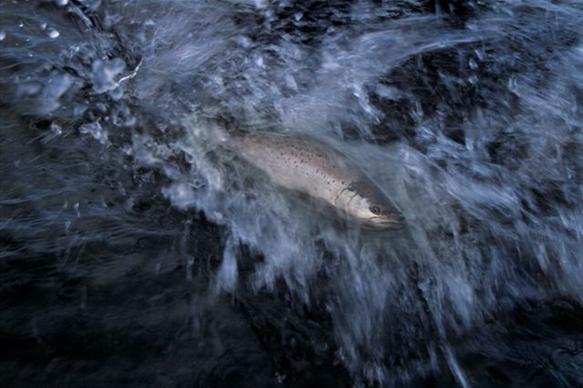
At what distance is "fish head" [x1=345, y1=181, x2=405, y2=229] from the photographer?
3.05 m

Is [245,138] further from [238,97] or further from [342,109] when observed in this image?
[342,109]

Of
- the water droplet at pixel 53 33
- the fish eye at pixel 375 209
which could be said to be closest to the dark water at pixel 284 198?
the water droplet at pixel 53 33

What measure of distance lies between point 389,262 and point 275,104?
140cm

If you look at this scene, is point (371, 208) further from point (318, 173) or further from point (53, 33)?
point (53, 33)

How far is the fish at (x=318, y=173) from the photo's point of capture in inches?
121

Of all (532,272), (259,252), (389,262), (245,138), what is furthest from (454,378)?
(245,138)

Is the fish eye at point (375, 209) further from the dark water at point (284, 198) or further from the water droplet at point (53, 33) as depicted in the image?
the water droplet at point (53, 33)

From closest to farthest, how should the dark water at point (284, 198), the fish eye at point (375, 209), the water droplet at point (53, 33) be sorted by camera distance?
the dark water at point (284, 198) < the fish eye at point (375, 209) < the water droplet at point (53, 33)

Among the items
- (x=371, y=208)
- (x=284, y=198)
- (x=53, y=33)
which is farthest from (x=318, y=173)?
(x=53, y=33)

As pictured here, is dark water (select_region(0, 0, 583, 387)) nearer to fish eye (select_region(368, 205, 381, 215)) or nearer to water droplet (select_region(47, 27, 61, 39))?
water droplet (select_region(47, 27, 61, 39))

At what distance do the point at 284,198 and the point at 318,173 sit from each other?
259 millimetres

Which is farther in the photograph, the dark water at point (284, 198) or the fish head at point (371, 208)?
the fish head at point (371, 208)

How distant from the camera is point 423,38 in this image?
4336mm

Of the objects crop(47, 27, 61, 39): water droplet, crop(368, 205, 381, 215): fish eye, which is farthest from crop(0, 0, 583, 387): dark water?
crop(368, 205, 381, 215): fish eye
